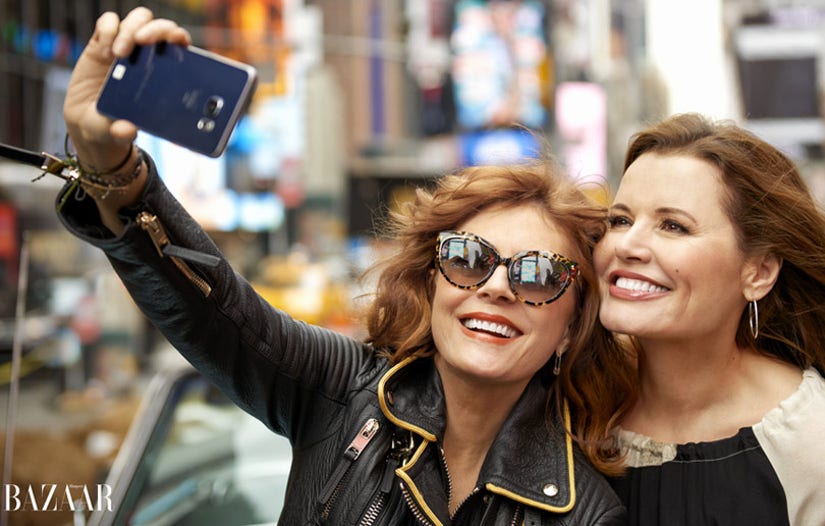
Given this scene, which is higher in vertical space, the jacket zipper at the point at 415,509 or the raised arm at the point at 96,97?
the raised arm at the point at 96,97

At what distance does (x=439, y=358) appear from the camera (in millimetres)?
2580

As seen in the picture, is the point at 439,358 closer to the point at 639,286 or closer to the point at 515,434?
the point at 515,434

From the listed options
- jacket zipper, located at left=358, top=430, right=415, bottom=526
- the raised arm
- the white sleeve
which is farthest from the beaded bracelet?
the white sleeve

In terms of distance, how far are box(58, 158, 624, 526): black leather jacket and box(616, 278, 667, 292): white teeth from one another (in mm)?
392

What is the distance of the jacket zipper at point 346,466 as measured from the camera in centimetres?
228

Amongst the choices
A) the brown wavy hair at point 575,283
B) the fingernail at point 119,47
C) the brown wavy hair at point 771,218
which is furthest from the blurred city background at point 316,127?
the fingernail at point 119,47

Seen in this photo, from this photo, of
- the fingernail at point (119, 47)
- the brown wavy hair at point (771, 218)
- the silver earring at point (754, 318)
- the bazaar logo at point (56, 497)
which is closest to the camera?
the fingernail at point (119, 47)

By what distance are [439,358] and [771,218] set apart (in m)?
0.97

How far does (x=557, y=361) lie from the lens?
2648 millimetres

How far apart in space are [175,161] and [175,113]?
37.9 feet

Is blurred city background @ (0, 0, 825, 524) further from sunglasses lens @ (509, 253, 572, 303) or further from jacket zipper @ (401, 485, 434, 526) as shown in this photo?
jacket zipper @ (401, 485, 434, 526)

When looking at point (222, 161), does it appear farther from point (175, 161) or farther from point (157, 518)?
point (157, 518)

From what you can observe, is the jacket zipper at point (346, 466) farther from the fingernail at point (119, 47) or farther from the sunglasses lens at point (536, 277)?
the fingernail at point (119, 47)

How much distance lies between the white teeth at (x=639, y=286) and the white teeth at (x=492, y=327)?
0.34 meters
